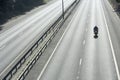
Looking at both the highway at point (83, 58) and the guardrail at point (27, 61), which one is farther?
the highway at point (83, 58)

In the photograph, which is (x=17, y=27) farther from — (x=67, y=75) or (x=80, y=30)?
(x=67, y=75)

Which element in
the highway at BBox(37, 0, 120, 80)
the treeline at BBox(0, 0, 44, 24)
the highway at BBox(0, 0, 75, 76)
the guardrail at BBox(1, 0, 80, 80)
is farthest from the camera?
the treeline at BBox(0, 0, 44, 24)

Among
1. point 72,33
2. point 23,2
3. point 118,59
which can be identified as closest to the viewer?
point 118,59

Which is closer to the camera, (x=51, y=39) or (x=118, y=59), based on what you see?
(x=118, y=59)

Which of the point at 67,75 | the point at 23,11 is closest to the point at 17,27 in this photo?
the point at 23,11

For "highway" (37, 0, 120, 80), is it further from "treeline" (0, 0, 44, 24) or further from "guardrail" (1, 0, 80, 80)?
"treeline" (0, 0, 44, 24)

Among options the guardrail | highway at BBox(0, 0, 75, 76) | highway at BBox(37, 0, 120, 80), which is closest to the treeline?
highway at BBox(0, 0, 75, 76)

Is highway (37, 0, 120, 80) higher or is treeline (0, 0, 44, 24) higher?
highway (37, 0, 120, 80)

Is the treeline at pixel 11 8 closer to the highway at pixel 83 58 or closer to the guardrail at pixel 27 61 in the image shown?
the highway at pixel 83 58

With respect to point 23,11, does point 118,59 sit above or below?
above

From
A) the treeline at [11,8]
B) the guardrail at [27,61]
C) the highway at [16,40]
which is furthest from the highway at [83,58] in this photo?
the treeline at [11,8]

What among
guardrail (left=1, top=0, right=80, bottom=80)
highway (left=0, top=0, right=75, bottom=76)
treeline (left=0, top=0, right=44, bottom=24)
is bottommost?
treeline (left=0, top=0, right=44, bottom=24)

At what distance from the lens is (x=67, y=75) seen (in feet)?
106

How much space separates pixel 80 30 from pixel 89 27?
154 inches
